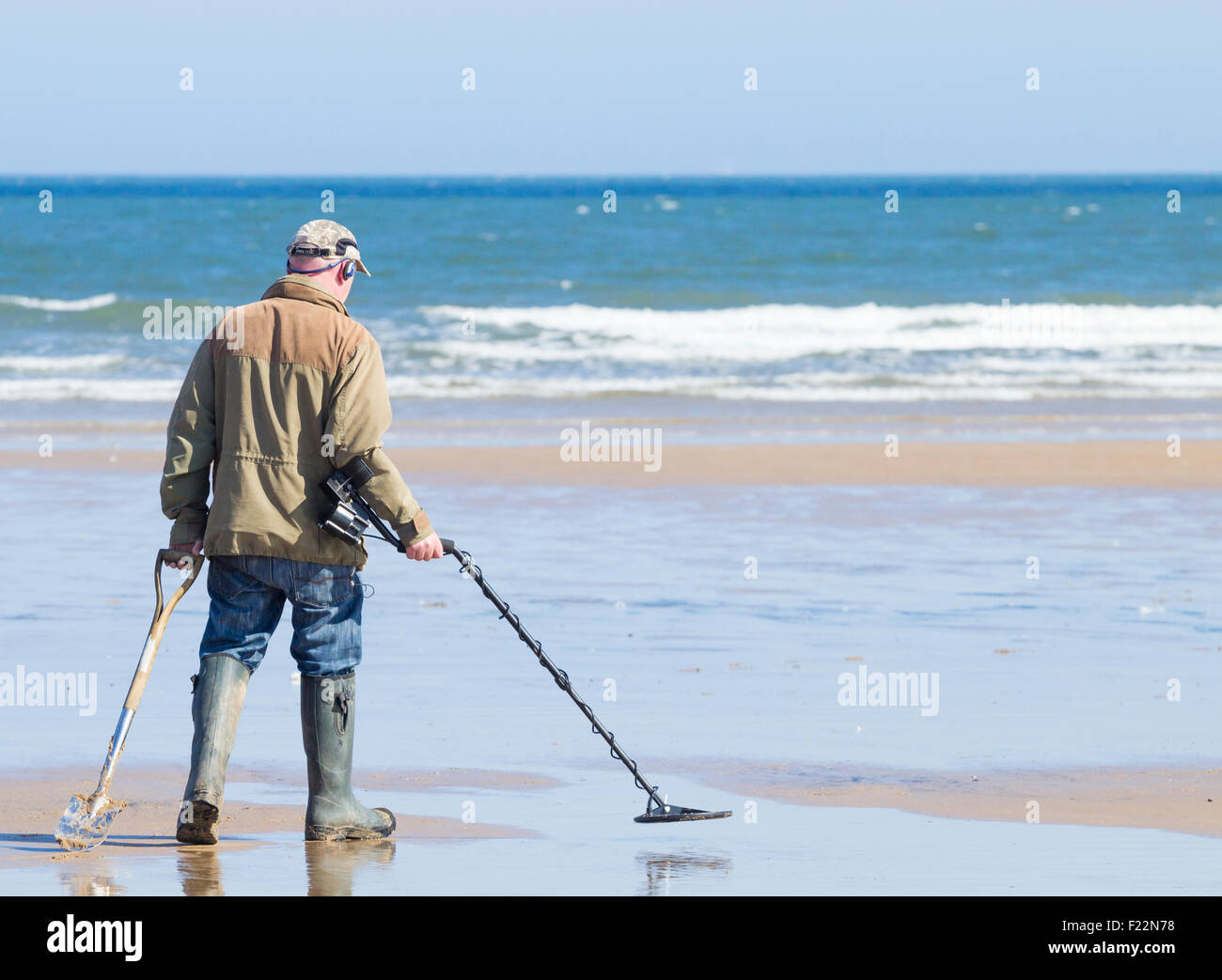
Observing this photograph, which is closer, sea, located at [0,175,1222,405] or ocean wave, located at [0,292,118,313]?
sea, located at [0,175,1222,405]

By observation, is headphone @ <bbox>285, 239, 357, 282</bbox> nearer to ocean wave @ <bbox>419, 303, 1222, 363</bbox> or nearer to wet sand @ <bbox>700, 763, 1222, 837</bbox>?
wet sand @ <bbox>700, 763, 1222, 837</bbox>

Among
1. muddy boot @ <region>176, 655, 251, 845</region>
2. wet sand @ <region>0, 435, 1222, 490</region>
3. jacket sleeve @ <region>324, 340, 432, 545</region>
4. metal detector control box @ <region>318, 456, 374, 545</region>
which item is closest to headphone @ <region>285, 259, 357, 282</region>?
jacket sleeve @ <region>324, 340, 432, 545</region>

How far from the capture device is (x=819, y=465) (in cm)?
1340

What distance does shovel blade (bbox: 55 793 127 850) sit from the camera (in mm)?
4598

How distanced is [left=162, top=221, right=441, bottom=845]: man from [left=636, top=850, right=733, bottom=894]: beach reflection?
2.51 feet

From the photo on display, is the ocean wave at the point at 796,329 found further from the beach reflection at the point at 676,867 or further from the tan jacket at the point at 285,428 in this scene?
the beach reflection at the point at 676,867

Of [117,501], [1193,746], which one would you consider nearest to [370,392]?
[1193,746]

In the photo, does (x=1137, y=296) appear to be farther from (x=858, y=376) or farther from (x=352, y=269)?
(x=352, y=269)

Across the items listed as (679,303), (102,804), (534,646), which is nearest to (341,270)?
(534,646)

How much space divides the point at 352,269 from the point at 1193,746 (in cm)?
307

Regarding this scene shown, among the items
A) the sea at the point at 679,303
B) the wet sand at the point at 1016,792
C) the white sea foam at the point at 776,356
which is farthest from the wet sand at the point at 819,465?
the wet sand at the point at 1016,792

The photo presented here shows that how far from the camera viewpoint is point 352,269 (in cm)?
484

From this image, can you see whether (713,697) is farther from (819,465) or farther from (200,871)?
(819,465)
